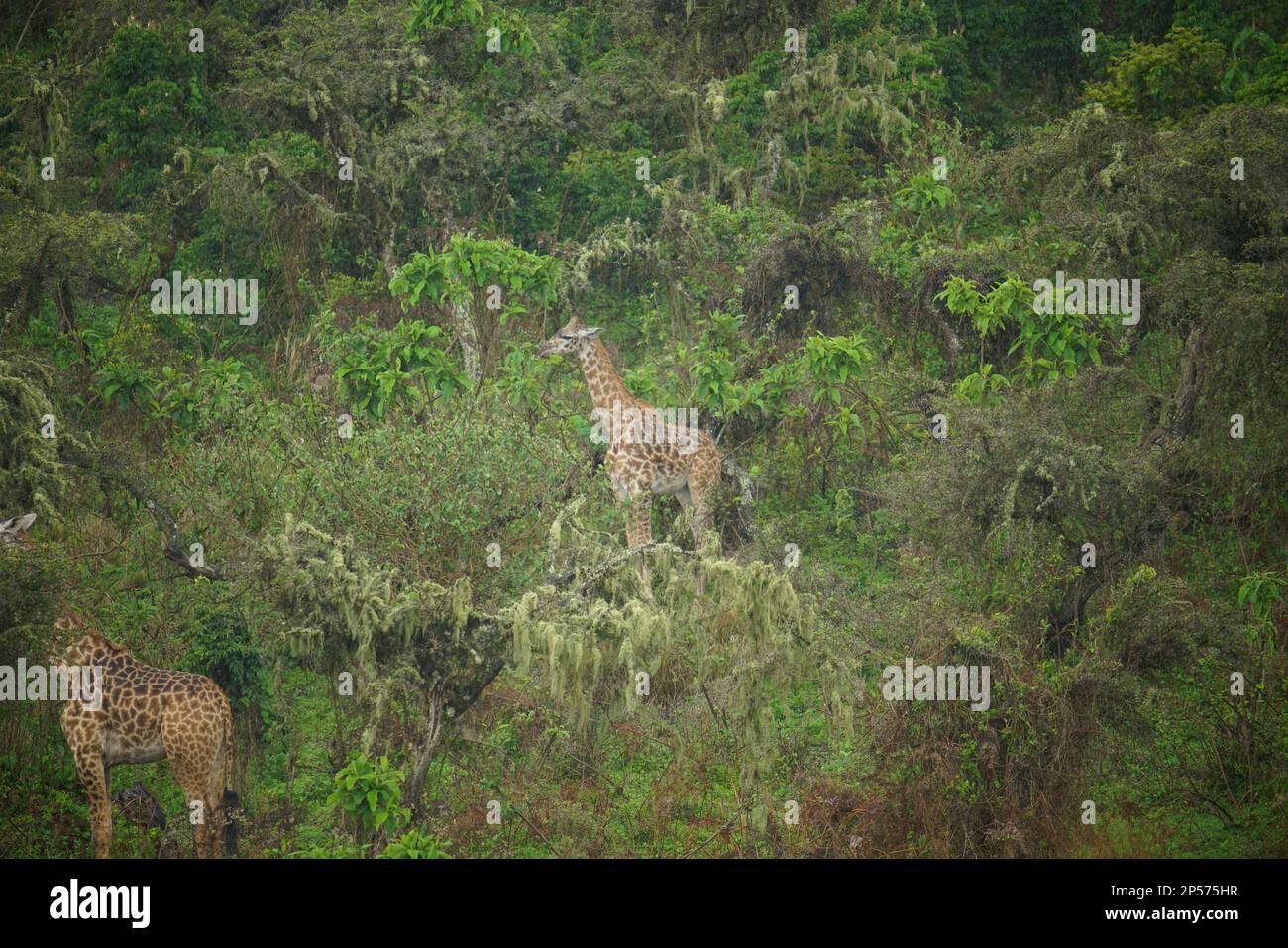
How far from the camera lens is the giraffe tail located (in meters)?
16.2

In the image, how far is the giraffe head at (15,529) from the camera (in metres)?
17.1

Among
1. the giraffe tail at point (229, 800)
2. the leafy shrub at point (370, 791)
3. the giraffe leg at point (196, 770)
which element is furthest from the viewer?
the giraffe tail at point (229, 800)

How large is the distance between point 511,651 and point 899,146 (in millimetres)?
10697

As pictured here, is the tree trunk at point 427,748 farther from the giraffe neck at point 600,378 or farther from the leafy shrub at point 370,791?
the giraffe neck at point 600,378

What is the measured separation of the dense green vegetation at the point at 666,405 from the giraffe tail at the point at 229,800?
0.35m

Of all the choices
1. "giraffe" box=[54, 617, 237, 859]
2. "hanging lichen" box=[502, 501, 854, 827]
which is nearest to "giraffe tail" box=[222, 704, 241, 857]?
"giraffe" box=[54, 617, 237, 859]

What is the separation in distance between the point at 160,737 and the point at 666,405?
7.50 meters

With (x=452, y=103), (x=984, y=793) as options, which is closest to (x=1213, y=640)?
(x=984, y=793)

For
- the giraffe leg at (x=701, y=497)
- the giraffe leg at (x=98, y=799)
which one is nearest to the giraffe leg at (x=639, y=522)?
the giraffe leg at (x=701, y=497)

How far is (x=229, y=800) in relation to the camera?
16.3 meters

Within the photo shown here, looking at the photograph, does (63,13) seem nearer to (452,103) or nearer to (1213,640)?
(452,103)

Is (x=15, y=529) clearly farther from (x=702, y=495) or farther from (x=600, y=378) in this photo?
(x=702, y=495)

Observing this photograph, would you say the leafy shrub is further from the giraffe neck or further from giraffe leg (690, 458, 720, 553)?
the giraffe neck

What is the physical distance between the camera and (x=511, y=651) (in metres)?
16.8
